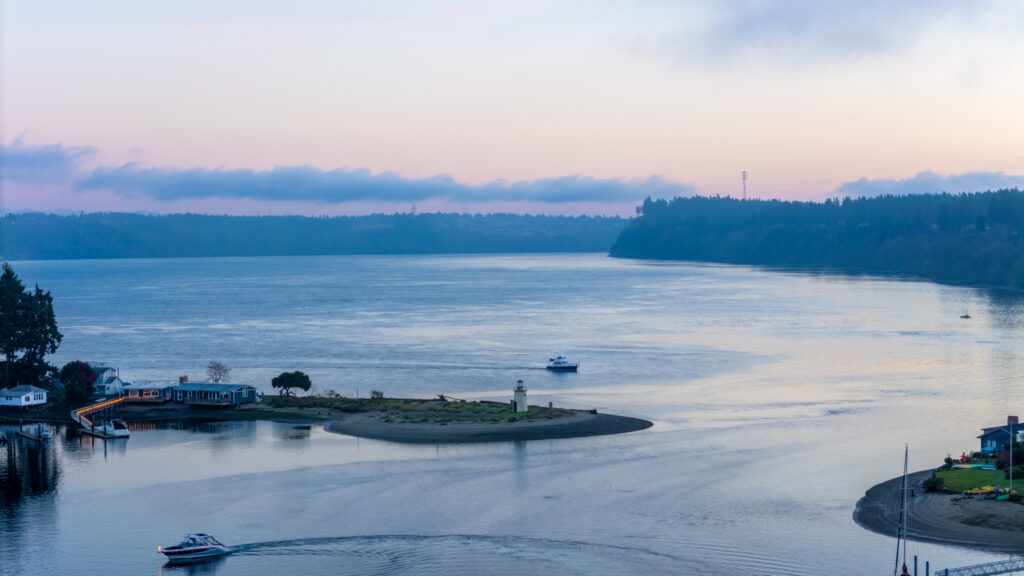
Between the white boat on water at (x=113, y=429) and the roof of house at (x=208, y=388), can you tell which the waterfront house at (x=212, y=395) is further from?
the white boat on water at (x=113, y=429)

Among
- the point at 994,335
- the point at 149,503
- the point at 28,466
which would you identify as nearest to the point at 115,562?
the point at 149,503

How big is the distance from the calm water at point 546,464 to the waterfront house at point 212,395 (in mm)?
5246

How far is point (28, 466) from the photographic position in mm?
54656

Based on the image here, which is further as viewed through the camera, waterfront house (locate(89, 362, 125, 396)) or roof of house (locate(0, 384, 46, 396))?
waterfront house (locate(89, 362, 125, 396))

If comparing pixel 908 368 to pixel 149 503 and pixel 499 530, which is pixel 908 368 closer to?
pixel 499 530

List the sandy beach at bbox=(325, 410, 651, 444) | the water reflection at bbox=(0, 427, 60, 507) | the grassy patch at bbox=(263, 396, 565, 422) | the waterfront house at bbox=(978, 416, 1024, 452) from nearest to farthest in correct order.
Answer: the water reflection at bbox=(0, 427, 60, 507), the waterfront house at bbox=(978, 416, 1024, 452), the sandy beach at bbox=(325, 410, 651, 444), the grassy patch at bbox=(263, 396, 565, 422)

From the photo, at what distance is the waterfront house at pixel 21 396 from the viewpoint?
6931 centimetres

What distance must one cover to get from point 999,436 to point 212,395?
155 ft

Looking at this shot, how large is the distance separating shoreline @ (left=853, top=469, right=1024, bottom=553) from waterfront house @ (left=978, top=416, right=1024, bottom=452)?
7059mm

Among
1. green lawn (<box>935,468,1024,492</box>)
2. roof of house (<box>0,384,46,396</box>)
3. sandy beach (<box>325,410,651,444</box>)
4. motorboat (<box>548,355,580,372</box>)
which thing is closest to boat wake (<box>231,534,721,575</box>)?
green lawn (<box>935,468,1024,492</box>)

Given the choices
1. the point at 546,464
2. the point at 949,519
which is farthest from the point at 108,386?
the point at 949,519

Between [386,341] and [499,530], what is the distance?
7226cm

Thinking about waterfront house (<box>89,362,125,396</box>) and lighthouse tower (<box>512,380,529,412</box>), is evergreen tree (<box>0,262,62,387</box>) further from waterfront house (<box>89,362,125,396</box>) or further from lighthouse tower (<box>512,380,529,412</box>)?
lighthouse tower (<box>512,380,529,412</box>)

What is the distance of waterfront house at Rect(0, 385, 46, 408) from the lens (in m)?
69.3
